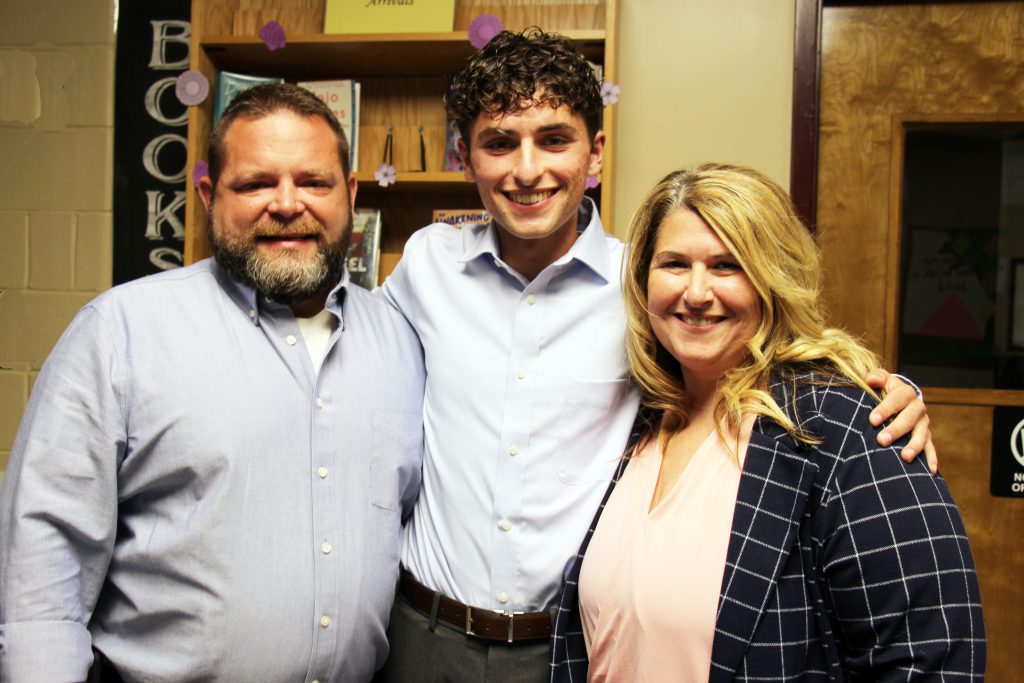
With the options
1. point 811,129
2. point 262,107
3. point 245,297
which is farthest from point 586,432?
point 811,129

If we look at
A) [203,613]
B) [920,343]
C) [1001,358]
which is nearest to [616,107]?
[920,343]

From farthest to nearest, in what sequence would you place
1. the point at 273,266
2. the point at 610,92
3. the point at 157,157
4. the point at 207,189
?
the point at 157,157 → the point at 610,92 → the point at 207,189 → the point at 273,266

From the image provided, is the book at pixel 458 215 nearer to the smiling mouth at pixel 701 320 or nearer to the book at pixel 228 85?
the book at pixel 228 85

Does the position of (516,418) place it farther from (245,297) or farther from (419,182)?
(419,182)

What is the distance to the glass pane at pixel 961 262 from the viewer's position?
247 centimetres

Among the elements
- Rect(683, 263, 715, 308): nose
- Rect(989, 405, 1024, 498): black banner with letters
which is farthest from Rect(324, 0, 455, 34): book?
Rect(989, 405, 1024, 498): black banner with letters

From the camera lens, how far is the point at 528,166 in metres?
1.50

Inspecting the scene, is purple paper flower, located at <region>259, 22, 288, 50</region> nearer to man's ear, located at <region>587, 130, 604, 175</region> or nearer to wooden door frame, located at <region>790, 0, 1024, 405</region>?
man's ear, located at <region>587, 130, 604, 175</region>

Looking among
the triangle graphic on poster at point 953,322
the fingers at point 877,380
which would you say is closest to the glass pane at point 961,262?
the triangle graphic on poster at point 953,322

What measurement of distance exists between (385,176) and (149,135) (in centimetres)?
89

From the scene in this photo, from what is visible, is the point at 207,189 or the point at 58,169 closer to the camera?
the point at 207,189

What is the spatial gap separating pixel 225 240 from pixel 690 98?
5.45 feet

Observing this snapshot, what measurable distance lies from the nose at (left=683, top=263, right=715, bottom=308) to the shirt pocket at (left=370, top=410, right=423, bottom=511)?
0.58 meters

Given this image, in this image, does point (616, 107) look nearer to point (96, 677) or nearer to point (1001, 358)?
point (1001, 358)
